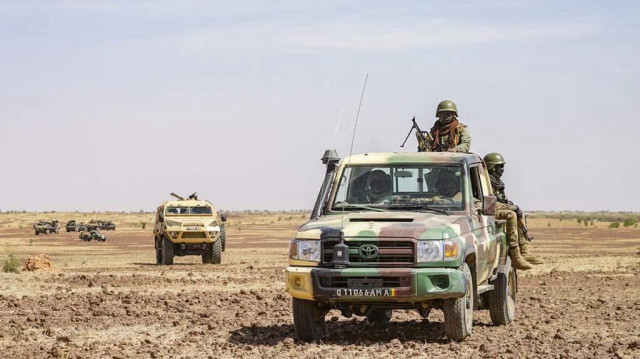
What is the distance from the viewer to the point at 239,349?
42.9 ft

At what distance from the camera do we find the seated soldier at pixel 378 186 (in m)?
14.3

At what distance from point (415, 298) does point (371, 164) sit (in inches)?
95.2

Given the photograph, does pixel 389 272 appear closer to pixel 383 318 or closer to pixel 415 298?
pixel 415 298

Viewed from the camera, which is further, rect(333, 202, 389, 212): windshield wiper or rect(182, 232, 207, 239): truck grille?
rect(182, 232, 207, 239): truck grille

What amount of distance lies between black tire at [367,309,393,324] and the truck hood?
2.60 m

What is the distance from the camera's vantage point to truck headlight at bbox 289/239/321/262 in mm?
12836

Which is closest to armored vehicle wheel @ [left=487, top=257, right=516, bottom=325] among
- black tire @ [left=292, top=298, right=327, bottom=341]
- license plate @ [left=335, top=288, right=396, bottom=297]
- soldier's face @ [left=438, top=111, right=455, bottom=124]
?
soldier's face @ [left=438, top=111, right=455, bottom=124]

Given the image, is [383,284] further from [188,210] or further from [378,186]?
[188,210]

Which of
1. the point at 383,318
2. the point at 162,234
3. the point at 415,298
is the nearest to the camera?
the point at 415,298

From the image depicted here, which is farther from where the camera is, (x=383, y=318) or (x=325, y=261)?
(x=383, y=318)

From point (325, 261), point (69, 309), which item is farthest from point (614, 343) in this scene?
point (69, 309)

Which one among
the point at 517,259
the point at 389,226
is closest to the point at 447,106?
the point at 517,259

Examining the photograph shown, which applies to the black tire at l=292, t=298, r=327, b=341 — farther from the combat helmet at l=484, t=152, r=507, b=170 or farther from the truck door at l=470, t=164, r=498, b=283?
the combat helmet at l=484, t=152, r=507, b=170

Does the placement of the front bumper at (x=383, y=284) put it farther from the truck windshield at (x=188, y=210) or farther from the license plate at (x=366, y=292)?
the truck windshield at (x=188, y=210)
